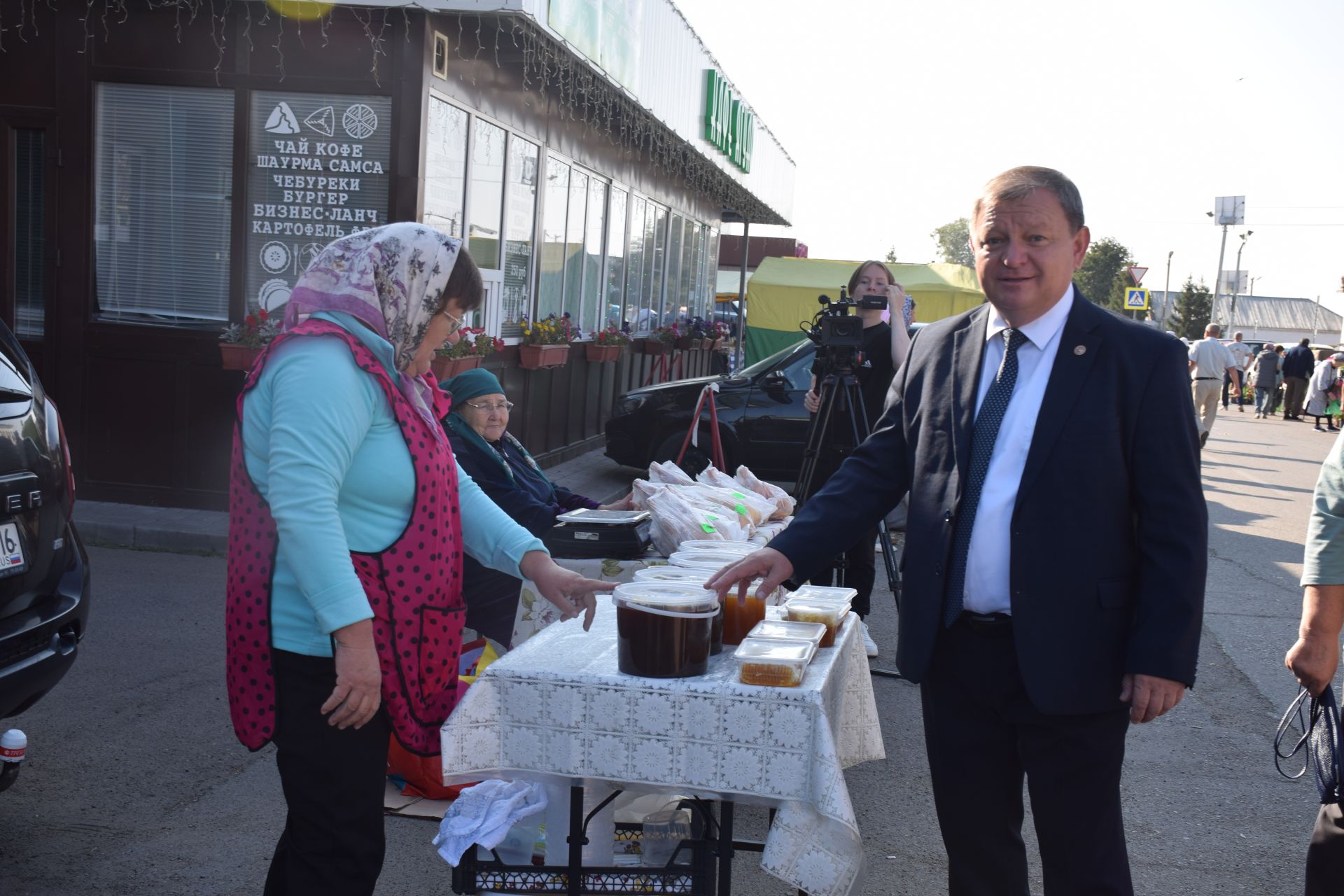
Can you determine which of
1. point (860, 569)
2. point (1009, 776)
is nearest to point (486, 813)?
point (1009, 776)

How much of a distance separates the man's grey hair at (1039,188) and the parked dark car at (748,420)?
8.00 metres

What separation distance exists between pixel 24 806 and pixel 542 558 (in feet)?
7.59

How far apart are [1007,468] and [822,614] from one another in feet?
2.07

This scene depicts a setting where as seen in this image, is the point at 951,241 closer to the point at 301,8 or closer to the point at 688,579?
the point at 301,8

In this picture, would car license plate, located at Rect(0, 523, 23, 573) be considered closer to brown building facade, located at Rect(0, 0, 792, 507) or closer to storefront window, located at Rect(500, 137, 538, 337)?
brown building facade, located at Rect(0, 0, 792, 507)

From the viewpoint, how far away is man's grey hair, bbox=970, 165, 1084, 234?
8.29 feet

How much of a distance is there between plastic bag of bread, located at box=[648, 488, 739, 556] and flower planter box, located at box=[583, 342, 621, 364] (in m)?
8.67

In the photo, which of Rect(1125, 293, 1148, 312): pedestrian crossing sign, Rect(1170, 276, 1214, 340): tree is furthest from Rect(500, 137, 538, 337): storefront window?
Rect(1170, 276, 1214, 340): tree

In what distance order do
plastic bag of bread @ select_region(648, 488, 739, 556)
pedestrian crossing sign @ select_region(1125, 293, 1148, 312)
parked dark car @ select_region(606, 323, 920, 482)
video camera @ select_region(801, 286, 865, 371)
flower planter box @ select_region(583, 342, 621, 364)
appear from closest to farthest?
plastic bag of bread @ select_region(648, 488, 739, 556) → video camera @ select_region(801, 286, 865, 371) → parked dark car @ select_region(606, 323, 920, 482) → flower planter box @ select_region(583, 342, 621, 364) → pedestrian crossing sign @ select_region(1125, 293, 1148, 312)

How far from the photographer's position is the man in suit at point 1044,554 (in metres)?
2.43

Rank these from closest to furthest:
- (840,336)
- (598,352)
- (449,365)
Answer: (840,336) → (449,365) → (598,352)

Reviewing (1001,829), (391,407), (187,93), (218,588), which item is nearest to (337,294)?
(391,407)

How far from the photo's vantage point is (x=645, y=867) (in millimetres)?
2824

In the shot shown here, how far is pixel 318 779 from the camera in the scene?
94.3 inches
